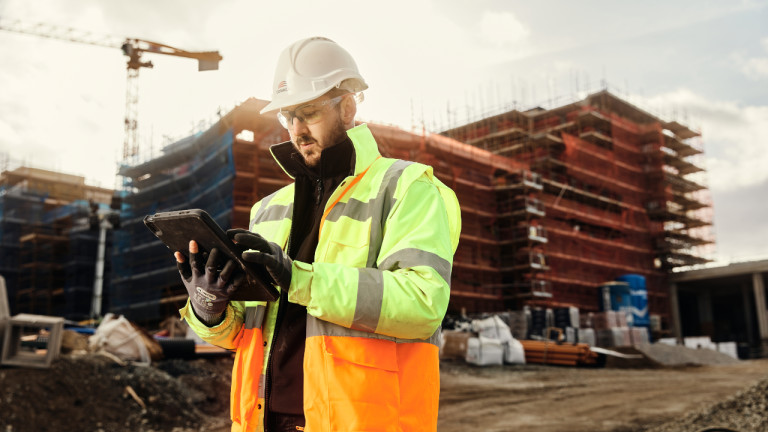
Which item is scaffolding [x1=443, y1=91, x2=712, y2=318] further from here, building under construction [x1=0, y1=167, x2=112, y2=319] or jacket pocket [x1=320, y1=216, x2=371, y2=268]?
jacket pocket [x1=320, y1=216, x2=371, y2=268]

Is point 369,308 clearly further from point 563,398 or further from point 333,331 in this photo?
point 563,398

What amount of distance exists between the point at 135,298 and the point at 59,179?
46.8ft

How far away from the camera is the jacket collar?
5.91 feet

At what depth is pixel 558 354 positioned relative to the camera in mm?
20953

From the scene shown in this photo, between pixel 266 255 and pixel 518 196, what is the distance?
36.2 metres

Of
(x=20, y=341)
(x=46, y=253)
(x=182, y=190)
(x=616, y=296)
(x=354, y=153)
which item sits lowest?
(x=20, y=341)

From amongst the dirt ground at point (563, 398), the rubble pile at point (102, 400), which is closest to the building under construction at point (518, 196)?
the dirt ground at point (563, 398)

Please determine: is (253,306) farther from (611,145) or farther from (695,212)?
(695,212)

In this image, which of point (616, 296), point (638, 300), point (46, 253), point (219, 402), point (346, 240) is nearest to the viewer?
point (346, 240)

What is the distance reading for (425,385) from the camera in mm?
1608

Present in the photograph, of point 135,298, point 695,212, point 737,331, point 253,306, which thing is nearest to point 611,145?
point 695,212

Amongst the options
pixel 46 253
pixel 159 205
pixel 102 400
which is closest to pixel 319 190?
pixel 102 400

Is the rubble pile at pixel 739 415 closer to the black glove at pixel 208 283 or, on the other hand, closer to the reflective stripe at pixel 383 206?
the reflective stripe at pixel 383 206

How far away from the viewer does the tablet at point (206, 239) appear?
1.48m
